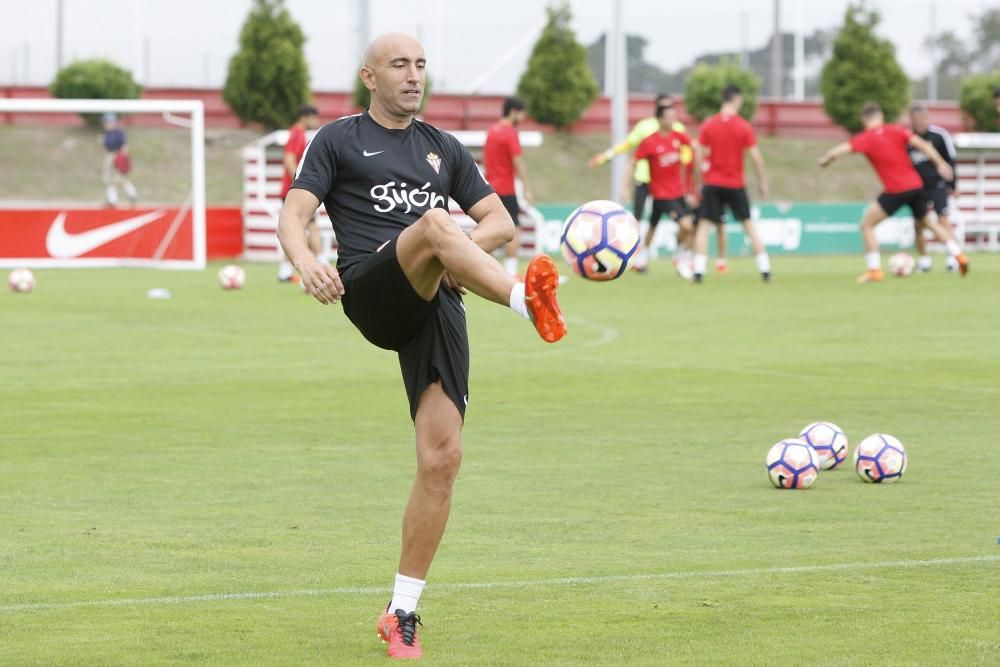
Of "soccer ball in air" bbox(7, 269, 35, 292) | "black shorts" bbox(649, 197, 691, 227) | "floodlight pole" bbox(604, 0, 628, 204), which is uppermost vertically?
"floodlight pole" bbox(604, 0, 628, 204)

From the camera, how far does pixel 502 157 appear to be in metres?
25.6

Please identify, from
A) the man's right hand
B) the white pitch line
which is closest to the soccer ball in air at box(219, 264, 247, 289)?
the white pitch line

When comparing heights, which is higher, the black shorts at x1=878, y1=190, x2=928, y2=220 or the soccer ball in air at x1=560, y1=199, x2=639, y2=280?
the black shorts at x1=878, y1=190, x2=928, y2=220

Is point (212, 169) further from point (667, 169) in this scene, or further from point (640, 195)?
point (667, 169)

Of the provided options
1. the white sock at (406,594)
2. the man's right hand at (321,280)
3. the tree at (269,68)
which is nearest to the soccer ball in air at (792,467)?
the white sock at (406,594)

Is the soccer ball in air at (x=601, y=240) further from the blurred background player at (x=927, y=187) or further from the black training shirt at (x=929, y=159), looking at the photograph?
the blurred background player at (x=927, y=187)

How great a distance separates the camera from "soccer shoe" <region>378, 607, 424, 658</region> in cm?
598

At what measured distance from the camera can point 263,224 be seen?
33562 millimetres

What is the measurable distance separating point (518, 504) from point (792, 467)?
4.65ft

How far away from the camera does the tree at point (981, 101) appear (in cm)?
5203

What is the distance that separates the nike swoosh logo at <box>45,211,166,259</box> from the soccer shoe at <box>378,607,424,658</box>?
24.7m

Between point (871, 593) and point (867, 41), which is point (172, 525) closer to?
point (871, 593)

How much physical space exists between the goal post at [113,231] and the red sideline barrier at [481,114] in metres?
19.3

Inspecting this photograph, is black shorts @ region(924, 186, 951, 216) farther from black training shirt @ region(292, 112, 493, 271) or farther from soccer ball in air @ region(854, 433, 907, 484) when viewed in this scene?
black training shirt @ region(292, 112, 493, 271)
